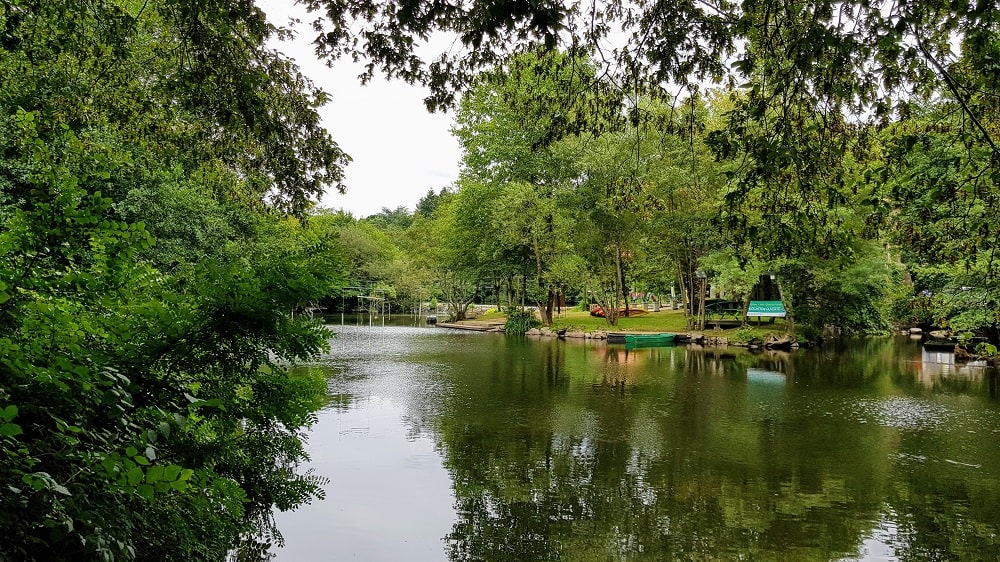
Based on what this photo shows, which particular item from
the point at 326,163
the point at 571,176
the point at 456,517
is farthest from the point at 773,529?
the point at 571,176

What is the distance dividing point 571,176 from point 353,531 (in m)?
28.2

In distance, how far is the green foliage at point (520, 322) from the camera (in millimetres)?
33772

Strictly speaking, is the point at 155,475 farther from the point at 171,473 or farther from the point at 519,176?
the point at 519,176

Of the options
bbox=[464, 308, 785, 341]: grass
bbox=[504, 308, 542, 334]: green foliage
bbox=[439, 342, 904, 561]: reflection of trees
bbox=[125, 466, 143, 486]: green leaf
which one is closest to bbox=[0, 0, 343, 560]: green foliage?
bbox=[125, 466, 143, 486]: green leaf

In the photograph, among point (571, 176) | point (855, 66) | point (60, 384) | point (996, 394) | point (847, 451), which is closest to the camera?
point (60, 384)

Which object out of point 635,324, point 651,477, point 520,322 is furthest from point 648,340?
point 651,477

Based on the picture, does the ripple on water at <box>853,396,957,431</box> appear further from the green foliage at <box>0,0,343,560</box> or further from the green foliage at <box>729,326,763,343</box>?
the green foliage at <box>729,326,763,343</box>

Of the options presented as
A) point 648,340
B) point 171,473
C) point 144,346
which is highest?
point 144,346

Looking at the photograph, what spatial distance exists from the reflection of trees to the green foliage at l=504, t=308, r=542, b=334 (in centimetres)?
1986

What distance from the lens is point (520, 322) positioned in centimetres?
3419

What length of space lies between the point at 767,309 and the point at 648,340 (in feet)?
20.8

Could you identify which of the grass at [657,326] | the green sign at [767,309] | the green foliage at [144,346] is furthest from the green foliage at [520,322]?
the green foliage at [144,346]

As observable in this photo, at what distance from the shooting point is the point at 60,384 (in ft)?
6.12

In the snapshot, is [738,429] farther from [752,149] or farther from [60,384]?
[60,384]
